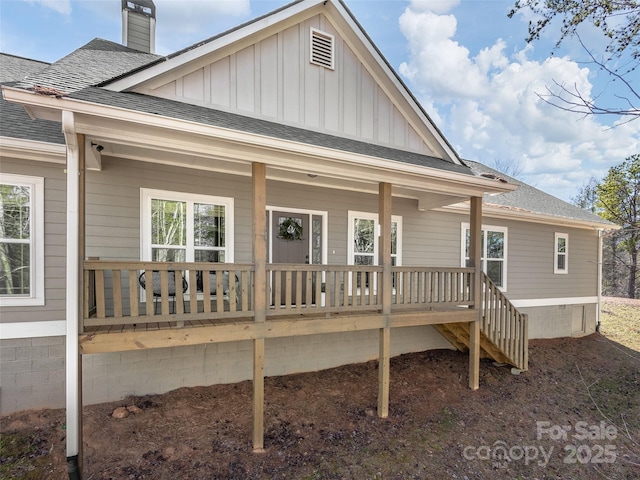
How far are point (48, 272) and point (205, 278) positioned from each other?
2487 millimetres

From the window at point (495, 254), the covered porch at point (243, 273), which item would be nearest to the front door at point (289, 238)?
Answer: the covered porch at point (243, 273)

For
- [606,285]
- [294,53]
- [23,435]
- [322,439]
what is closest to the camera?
[23,435]

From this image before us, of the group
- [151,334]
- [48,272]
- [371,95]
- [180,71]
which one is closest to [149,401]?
[151,334]

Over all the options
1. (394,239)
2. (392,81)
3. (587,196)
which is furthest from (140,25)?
(587,196)

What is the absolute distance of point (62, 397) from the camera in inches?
187

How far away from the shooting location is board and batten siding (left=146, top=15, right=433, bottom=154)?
17.7 ft

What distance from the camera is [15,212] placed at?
4.61 metres

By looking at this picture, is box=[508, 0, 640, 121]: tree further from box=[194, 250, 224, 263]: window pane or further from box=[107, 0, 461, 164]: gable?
box=[194, 250, 224, 263]: window pane

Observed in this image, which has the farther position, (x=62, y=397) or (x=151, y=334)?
(x=62, y=397)

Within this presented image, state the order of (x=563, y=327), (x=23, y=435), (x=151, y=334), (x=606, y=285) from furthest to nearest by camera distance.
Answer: (x=606, y=285) < (x=563, y=327) < (x=23, y=435) < (x=151, y=334)

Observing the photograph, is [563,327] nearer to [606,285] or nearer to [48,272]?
[48,272]

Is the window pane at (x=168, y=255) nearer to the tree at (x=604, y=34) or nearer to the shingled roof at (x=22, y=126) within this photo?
the shingled roof at (x=22, y=126)

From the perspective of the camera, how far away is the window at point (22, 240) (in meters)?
4.57

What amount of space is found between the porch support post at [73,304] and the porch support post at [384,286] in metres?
3.96
